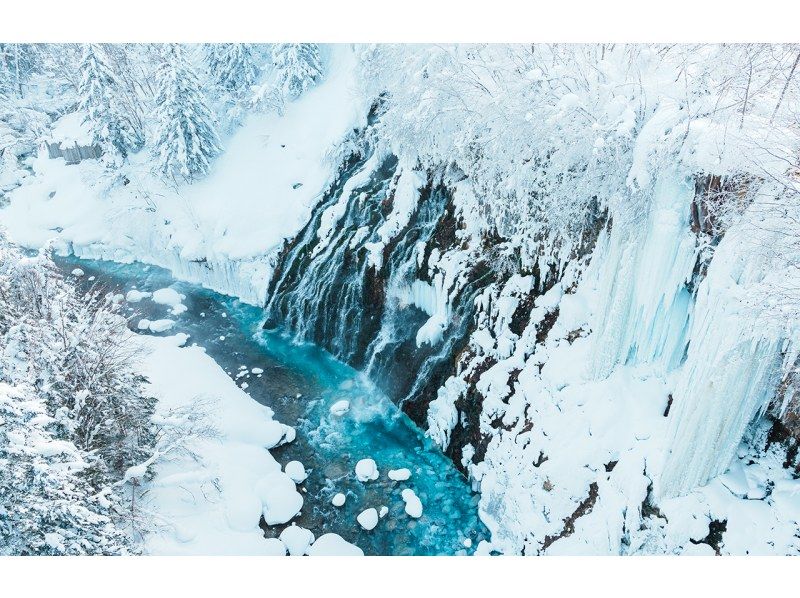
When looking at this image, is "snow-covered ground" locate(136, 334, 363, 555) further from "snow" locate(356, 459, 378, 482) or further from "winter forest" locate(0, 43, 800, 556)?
"snow" locate(356, 459, 378, 482)

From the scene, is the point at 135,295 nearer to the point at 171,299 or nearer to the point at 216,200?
the point at 171,299

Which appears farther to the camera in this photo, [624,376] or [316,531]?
[316,531]

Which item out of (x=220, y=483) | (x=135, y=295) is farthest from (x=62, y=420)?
(x=135, y=295)

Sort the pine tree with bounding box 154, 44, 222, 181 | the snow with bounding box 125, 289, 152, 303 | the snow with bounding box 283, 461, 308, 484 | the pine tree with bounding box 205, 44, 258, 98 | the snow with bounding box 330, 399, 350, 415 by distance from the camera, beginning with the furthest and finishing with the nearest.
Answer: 1. the pine tree with bounding box 205, 44, 258, 98
2. the pine tree with bounding box 154, 44, 222, 181
3. the snow with bounding box 125, 289, 152, 303
4. the snow with bounding box 330, 399, 350, 415
5. the snow with bounding box 283, 461, 308, 484

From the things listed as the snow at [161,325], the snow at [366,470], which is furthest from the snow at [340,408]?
the snow at [161,325]

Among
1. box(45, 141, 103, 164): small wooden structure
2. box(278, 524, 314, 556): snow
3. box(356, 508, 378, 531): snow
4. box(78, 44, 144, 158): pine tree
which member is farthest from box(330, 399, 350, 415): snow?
box(45, 141, 103, 164): small wooden structure

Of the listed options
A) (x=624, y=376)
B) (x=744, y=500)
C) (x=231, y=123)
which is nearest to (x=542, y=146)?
(x=624, y=376)

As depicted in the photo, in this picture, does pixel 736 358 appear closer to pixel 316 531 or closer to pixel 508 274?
pixel 508 274
